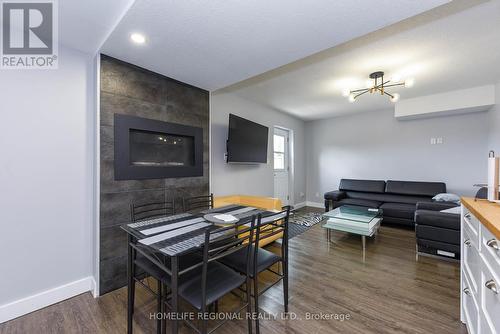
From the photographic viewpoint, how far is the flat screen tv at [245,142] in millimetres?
3262

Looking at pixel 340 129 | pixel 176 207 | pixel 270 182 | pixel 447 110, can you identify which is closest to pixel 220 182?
pixel 176 207

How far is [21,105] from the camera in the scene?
5.79 ft

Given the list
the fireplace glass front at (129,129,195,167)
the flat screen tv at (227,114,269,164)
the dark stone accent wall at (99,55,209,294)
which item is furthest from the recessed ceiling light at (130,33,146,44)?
the flat screen tv at (227,114,269,164)

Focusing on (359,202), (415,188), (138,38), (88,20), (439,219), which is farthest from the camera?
(359,202)

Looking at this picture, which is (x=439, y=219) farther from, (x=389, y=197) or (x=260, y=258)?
(x=260, y=258)

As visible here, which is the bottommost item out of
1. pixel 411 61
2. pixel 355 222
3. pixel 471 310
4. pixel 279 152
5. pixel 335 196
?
pixel 471 310

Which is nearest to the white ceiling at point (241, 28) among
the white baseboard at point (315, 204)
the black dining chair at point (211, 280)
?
the black dining chair at point (211, 280)

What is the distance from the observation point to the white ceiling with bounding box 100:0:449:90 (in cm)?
146

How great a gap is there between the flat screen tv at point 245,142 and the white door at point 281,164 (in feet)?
3.95

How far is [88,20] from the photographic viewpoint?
5.47ft

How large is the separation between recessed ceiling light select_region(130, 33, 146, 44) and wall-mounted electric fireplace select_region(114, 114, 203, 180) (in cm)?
75

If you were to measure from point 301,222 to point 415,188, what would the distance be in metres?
2.51

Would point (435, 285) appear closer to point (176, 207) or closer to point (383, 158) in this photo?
point (176, 207)

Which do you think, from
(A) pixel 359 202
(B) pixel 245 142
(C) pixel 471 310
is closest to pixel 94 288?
(B) pixel 245 142
